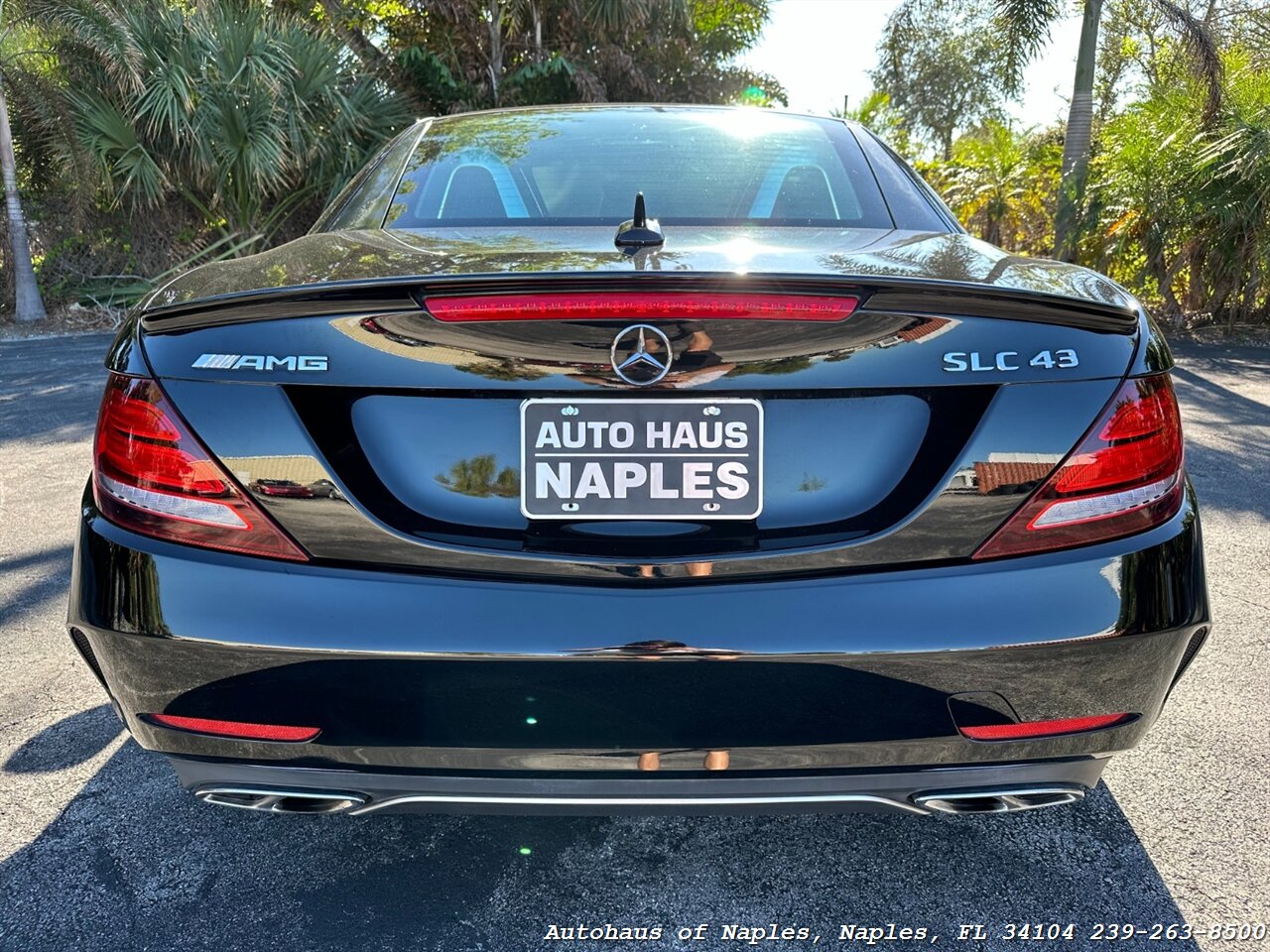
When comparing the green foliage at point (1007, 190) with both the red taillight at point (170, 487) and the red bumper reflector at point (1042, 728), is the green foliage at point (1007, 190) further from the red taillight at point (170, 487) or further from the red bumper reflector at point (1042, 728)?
the red taillight at point (170, 487)

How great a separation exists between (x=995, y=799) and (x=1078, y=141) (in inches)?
505

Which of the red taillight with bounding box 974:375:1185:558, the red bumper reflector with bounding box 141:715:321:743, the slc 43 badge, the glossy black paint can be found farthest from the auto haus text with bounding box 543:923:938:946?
the slc 43 badge

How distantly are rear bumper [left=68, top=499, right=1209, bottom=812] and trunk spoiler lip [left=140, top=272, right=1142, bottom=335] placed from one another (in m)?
0.36

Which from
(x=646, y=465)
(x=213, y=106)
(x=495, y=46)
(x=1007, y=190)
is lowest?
(x=1007, y=190)

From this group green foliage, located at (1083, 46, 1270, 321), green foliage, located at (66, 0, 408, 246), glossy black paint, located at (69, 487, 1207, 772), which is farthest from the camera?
green foliage, located at (66, 0, 408, 246)

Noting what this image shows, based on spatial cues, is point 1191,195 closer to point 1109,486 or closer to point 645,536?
point 1109,486

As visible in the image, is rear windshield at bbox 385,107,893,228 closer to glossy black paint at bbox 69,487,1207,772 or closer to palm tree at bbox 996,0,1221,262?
glossy black paint at bbox 69,487,1207,772

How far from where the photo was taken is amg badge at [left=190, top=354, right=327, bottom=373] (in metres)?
1.38

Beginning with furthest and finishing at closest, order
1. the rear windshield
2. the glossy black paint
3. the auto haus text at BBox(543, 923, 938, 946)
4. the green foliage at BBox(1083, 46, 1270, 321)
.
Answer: the green foliage at BBox(1083, 46, 1270, 321), the rear windshield, the auto haus text at BBox(543, 923, 938, 946), the glossy black paint

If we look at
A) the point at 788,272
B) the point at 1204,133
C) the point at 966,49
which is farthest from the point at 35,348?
the point at 966,49

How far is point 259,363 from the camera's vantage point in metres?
1.39

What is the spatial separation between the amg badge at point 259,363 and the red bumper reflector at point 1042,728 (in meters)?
1.10

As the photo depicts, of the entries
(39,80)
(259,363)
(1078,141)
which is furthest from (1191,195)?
(39,80)

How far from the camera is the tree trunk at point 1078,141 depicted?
11852mm
